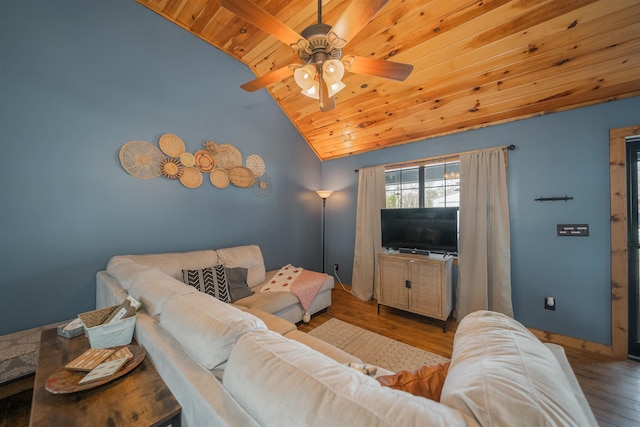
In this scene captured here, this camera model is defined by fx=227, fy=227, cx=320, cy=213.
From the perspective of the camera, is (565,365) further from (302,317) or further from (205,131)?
(205,131)

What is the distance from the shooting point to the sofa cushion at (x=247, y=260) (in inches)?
107

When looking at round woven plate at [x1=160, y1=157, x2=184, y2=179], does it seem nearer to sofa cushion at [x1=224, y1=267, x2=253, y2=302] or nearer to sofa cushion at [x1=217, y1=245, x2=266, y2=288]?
sofa cushion at [x1=217, y1=245, x2=266, y2=288]

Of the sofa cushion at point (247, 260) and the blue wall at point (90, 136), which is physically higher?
the blue wall at point (90, 136)

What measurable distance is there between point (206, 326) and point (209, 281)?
1598 millimetres

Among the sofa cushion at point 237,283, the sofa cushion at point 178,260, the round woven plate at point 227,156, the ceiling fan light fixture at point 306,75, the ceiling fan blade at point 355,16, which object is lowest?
the sofa cushion at point 237,283

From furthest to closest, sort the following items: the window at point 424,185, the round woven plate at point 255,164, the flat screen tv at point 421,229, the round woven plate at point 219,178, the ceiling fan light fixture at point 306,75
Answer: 1. the round woven plate at point 255,164
2. the window at point 424,185
3. the round woven plate at point 219,178
4. the flat screen tv at point 421,229
5. the ceiling fan light fixture at point 306,75

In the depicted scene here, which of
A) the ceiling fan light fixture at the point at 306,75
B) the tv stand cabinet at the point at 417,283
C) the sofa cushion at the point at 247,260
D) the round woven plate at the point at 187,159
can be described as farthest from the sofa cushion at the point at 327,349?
the round woven plate at the point at 187,159

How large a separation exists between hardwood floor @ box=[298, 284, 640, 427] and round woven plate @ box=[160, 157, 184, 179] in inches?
89.2

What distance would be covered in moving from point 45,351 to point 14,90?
2084 millimetres

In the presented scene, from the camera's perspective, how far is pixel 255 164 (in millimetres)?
3314

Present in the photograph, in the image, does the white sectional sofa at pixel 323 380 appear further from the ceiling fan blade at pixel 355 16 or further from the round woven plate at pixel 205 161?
the round woven plate at pixel 205 161

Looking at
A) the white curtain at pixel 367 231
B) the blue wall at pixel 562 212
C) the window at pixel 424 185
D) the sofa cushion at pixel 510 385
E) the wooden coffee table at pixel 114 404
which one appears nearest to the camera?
the sofa cushion at pixel 510 385

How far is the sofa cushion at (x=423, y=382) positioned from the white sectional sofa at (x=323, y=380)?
0.10m

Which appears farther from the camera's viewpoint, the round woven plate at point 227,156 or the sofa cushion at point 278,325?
the round woven plate at point 227,156
